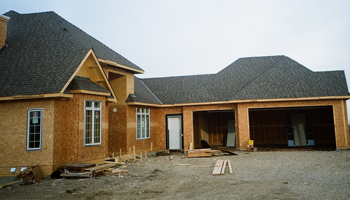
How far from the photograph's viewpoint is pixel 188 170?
1128 cm

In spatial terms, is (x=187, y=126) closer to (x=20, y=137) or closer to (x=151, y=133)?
(x=151, y=133)

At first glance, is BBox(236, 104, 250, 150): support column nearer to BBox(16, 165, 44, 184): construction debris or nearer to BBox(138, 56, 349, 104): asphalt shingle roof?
BBox(138, 56, 349, 104): asphalt shingle roof

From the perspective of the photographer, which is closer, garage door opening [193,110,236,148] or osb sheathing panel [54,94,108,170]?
osb sheathing panel [54,94,108,170]

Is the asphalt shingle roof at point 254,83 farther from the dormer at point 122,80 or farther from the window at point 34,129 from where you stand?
the window at point 34,129

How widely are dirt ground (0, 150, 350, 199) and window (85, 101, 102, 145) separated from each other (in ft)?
8.29

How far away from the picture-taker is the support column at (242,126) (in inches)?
694

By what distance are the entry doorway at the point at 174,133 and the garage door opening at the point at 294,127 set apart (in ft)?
17.7

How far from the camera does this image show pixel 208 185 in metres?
8.22

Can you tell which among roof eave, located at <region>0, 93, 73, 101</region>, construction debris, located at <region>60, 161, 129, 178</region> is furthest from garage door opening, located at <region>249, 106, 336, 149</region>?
roof eave, located at <region>0, 93, 73, 101</region>

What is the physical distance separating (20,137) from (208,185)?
7.78 meters

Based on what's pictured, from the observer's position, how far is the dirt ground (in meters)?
7.07

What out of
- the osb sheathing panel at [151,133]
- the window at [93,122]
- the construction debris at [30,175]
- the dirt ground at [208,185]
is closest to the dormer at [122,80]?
the osb sheathing panel at [151,133]

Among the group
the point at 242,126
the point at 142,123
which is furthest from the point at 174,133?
the point at 242,126

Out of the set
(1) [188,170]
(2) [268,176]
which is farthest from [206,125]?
(2) [268,176]
